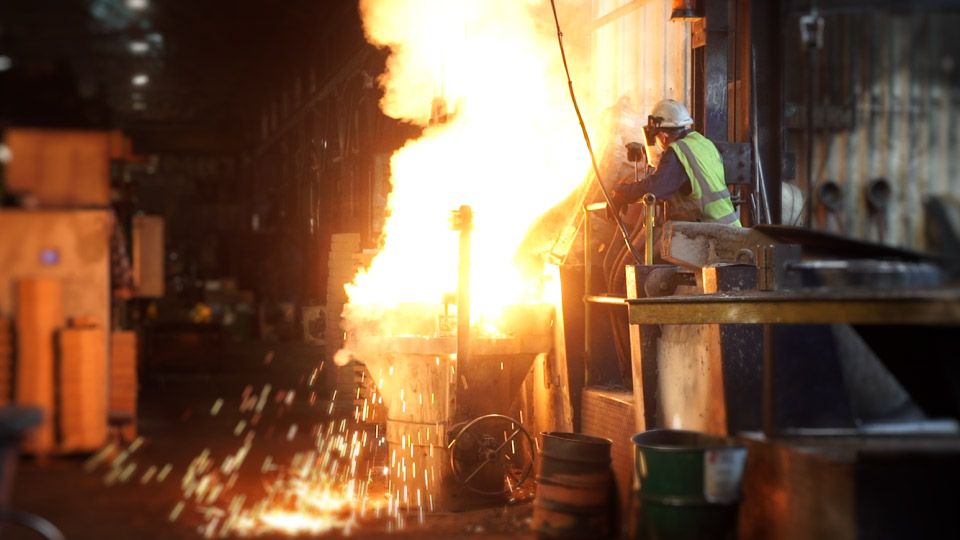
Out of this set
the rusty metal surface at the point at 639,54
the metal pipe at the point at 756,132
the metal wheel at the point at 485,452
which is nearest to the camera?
the metal wheel at the point at 485,452

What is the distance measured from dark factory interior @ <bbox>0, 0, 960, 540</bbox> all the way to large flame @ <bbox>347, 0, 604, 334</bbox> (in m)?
0.04

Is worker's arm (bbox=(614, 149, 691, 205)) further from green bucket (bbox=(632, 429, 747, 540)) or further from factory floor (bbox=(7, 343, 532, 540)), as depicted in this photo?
factory floor (bbox=(7, 343, 532, 540))

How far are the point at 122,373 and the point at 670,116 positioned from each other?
177 inches

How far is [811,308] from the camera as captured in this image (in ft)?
16.0

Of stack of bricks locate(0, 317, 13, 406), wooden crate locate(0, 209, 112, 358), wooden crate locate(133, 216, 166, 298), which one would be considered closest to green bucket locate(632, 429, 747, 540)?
wooden crate locate(133, 216, 166, 298)

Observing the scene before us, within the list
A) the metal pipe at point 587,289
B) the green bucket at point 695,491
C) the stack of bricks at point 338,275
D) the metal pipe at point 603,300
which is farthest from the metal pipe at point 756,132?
the stack of bricks at point 338,275

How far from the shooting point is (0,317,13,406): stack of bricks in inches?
209

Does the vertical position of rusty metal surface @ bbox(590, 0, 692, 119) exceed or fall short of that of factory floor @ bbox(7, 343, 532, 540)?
it exceeds it

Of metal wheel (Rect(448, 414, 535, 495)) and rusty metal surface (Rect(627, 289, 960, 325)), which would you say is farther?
metal wheel (Rect(448, 414, 535, 495))

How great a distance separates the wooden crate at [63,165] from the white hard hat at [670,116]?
4161 millimetres

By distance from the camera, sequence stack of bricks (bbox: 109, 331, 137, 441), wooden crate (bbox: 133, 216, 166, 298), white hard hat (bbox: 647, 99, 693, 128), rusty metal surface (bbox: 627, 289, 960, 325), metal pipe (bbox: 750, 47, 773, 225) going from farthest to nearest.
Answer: metal pipe (bbox: 750, 47, 773, 225), white hard hat (bbox: 647, 99, 693, 128), wooden crate (bbox: 133, 216, 166, 298), stack of bricks (bbox: 109, 331, 137, 441), rusty metal surface (bbox: 627, 289, 960, 325)

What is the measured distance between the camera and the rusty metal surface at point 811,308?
4.21 meters

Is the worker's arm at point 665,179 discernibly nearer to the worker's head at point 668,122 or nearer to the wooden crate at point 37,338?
the worker's head at point 668,122

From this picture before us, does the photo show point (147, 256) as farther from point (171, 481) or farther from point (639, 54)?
point (639, 54)
